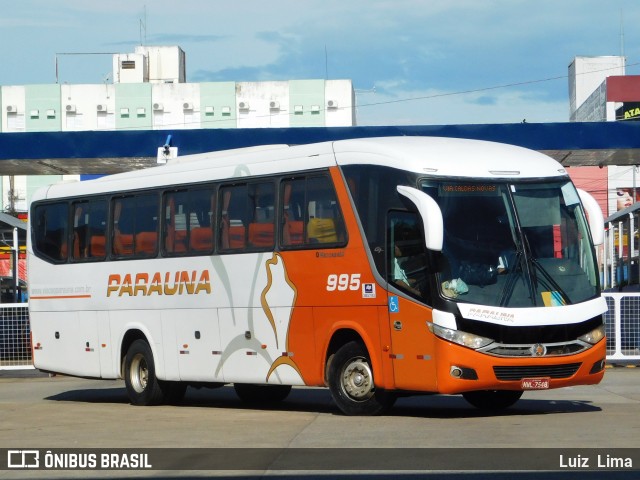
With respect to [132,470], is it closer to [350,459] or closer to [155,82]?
[350,459]

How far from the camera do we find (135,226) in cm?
1902

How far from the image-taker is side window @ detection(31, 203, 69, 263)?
2056cm

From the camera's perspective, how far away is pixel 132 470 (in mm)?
10547

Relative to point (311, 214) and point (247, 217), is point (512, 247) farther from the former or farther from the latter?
point (247, 217)

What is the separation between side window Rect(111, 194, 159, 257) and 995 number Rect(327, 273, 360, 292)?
12.9ft

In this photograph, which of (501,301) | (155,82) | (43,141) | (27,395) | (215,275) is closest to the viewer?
(501,301)

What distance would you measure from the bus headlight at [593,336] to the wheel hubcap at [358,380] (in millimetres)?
2402

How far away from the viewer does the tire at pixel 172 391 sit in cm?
1883

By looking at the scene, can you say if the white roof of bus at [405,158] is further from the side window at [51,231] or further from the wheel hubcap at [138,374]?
the side window at [51,231]

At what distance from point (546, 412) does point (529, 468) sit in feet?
Answer: 18.3

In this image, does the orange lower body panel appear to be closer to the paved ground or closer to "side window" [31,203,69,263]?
the paved ground

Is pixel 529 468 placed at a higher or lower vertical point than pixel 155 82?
lower

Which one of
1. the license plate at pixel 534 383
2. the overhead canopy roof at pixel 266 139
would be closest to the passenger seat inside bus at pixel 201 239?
the license plate at pixel 534 383

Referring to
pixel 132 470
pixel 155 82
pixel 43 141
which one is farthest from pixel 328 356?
pixel 155 82
